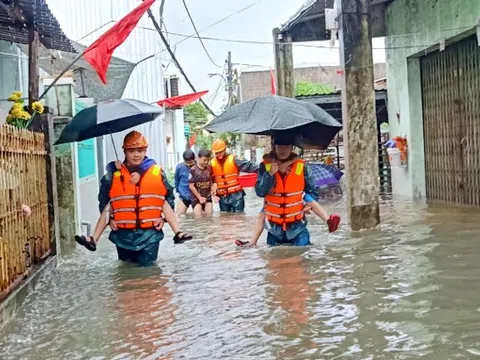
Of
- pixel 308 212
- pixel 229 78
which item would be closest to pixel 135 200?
pixel 308 212

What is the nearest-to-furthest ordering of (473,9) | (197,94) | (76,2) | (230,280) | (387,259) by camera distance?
(230,280) → (387,259) → (473,9) → (76,2) → (197,94)

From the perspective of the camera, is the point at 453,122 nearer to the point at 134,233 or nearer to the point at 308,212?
the point at 308,212

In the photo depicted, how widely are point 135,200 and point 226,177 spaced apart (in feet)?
21.5

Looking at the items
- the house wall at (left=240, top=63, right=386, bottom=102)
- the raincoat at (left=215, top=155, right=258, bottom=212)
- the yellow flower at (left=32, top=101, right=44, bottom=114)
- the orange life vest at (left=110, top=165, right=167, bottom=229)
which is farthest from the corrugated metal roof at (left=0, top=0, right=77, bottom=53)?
the house wall at (left=240, top=63, right=386, bottom=102)

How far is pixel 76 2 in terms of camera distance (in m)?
16.1

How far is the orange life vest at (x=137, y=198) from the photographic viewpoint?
7.39 m

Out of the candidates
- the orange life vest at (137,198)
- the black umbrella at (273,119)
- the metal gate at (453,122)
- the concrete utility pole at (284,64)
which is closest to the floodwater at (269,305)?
the orange life vest at (137,198)

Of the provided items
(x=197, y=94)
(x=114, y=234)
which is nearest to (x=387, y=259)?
(x=114, y=234)

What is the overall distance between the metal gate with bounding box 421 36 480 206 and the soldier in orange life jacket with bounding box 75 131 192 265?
6868 millimetres

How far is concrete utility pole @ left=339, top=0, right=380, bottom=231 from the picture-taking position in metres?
9.77

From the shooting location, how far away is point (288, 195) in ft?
26.1

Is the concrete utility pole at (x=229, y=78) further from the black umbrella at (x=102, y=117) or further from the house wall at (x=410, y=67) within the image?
the black umbrella at (x=102, y=117)

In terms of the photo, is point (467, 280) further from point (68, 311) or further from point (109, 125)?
point (109, 125)

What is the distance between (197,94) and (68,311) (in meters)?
15.4
